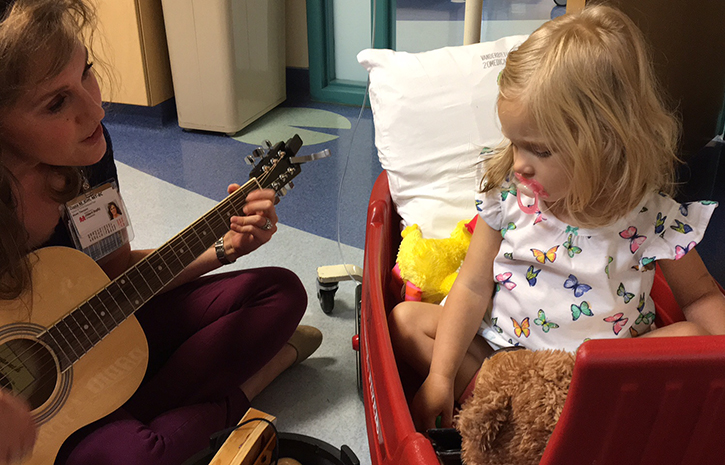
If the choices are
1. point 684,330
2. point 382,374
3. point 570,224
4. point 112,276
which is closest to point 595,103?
point 570,224

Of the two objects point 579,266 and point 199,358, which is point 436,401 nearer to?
point 579,266

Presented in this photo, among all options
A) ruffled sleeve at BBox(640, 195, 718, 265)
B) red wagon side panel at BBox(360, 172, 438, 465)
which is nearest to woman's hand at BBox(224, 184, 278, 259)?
red wagon side panel at BBox(360, 172, 438, 465)

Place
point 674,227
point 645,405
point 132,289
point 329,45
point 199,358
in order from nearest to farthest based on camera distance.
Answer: point 645,405 < point 674,227 < point 132,289 < point 199,358 < point 329,45

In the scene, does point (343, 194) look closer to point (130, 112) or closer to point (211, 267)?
point (211, 267)

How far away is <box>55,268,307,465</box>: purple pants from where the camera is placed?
84 centimetres

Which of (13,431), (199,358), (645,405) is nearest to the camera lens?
(645,405)

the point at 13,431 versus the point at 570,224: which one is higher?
the point at 570,224

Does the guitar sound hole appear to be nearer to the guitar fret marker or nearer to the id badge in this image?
the guitar fret marker

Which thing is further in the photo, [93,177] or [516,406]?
[93,177]

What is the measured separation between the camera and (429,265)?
96 centimetres

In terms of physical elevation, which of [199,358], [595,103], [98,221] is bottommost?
[199,358]

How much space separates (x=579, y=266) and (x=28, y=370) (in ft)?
2.34

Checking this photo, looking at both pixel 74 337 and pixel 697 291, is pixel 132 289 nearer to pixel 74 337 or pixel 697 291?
pixel 74 337

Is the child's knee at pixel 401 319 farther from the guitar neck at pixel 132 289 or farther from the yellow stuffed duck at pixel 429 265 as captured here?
the guitar neck at pixel 132 289
